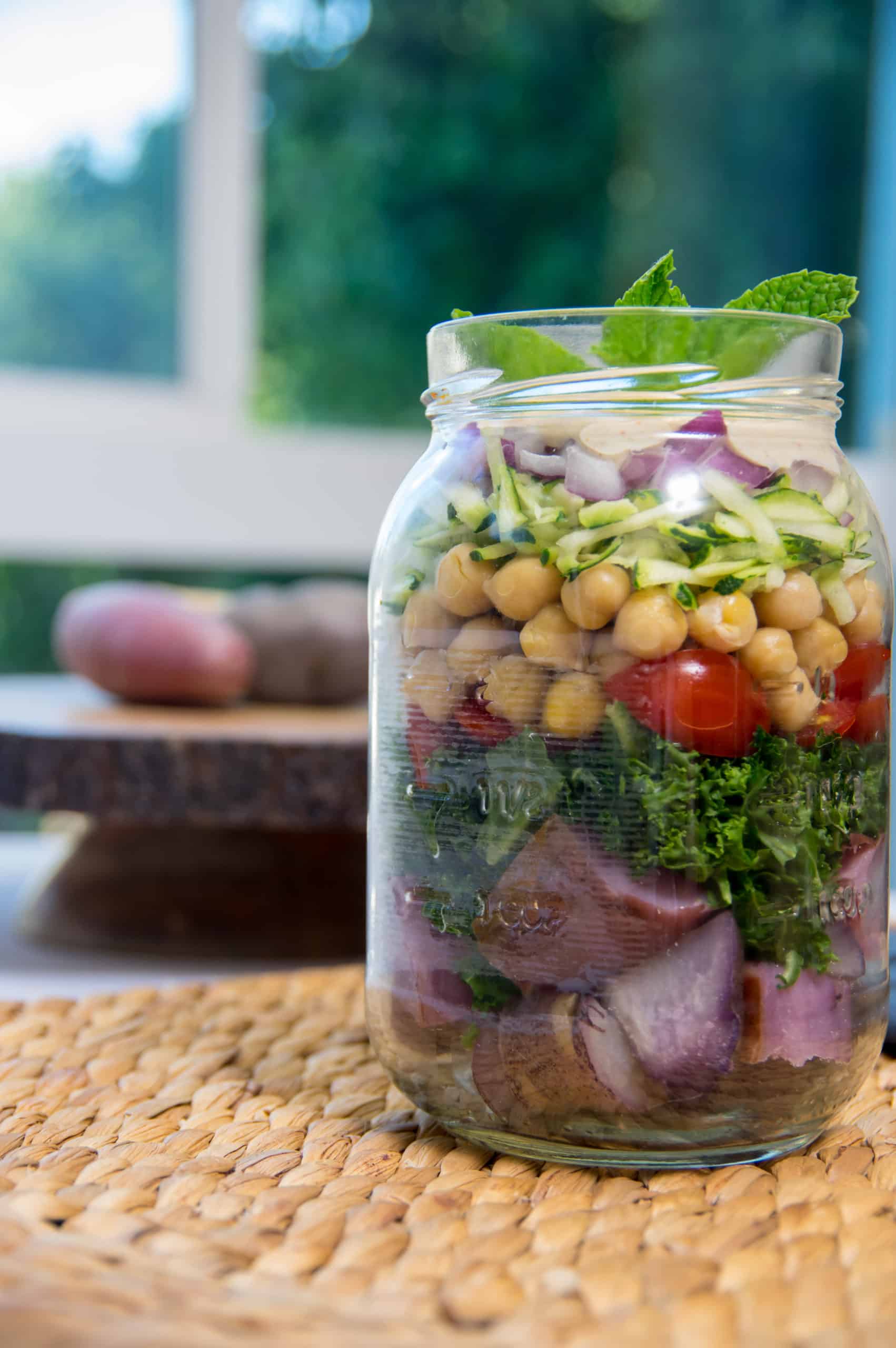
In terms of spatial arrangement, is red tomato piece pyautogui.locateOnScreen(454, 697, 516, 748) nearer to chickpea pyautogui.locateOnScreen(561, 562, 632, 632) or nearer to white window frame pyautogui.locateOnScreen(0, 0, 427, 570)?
chickpea pyautogui.locateOnScreen(561, 562, 632, 632)

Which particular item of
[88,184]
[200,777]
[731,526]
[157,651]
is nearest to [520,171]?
[88,184]

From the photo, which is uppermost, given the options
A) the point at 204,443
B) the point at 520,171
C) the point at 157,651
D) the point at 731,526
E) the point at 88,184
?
the point at 520,171

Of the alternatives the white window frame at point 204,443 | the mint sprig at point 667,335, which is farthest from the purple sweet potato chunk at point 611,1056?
the white window frame at point 204,443

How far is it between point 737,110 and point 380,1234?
2581 mm

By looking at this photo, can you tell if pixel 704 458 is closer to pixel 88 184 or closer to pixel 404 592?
pixel 404 592

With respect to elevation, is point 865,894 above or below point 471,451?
below

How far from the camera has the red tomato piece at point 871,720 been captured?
479 mm

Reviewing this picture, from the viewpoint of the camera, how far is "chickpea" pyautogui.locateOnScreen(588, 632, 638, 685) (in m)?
0.43

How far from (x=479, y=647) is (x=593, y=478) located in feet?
0.22

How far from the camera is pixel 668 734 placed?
436 mm

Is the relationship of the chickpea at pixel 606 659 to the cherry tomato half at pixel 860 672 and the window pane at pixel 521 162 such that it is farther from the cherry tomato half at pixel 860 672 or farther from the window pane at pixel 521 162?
the window pane at pixel 521 162

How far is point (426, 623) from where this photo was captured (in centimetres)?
48

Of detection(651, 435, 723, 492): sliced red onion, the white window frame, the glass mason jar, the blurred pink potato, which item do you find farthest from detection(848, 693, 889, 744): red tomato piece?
the white window frame

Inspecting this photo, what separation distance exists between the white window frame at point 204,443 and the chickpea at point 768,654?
5.81 ft
